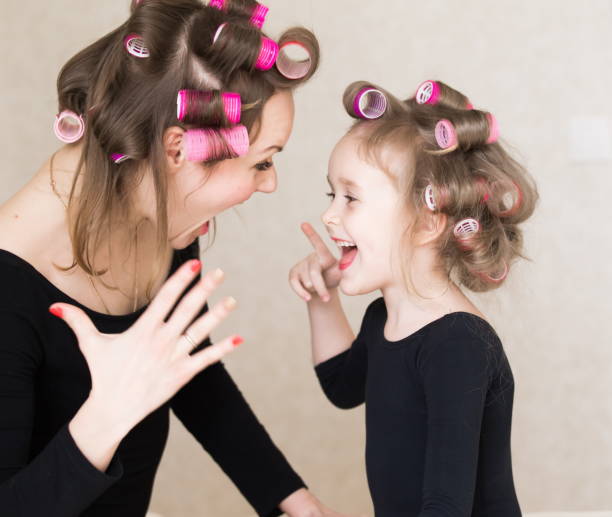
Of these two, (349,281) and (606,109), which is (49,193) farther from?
(606,109)

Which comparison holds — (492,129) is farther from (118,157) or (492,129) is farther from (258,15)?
(118,157)

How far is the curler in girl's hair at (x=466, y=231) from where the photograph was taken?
1.26 meters

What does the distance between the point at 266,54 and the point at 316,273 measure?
43cm

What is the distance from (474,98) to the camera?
2346 mm

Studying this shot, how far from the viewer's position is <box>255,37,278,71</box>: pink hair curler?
1.15 metres

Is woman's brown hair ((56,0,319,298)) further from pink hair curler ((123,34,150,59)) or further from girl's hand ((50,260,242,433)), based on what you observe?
girl's hand ((50,260,242,433))

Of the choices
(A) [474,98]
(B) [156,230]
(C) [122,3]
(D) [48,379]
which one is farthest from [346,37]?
(D) [48,379]

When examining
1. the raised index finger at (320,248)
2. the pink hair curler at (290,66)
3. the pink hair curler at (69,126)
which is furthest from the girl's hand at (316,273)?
the pink hair curler at (69,126)

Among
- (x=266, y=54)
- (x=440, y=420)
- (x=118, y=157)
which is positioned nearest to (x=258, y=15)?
(x=266, y=54)

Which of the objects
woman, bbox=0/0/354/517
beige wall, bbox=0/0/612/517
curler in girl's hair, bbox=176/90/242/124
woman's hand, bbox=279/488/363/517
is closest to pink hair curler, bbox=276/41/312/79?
woman, bbox=0/0/354/517

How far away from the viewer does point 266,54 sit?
1.15 meters

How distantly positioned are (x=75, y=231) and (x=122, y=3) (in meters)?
1.46

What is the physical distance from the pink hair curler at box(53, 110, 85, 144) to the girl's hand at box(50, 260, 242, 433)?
36cm

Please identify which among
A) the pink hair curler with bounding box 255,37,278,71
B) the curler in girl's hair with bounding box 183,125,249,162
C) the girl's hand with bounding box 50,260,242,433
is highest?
the pink hair curler with bounding box 255,37,278,71
